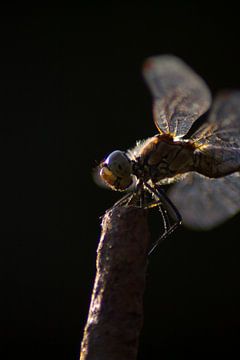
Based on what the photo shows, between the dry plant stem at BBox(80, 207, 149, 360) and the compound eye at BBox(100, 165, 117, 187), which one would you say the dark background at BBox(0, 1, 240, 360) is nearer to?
the compound eye at BBox(100, 165, 117, 187)

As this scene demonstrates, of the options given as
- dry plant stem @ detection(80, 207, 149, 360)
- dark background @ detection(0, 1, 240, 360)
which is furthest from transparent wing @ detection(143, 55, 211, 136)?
dark background @ detection(0, 1, 240, 360)

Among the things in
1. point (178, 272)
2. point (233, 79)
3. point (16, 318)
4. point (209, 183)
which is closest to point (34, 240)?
point (16, 318)

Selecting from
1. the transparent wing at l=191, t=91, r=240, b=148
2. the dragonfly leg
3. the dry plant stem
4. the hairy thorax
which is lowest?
the dry plant stem

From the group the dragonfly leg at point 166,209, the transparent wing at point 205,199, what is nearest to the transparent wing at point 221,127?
the transparent wing at point 205,199

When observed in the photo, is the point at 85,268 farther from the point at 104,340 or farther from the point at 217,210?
the point at 104,340

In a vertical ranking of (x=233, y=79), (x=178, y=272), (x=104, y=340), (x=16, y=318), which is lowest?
(x=104, y=340)

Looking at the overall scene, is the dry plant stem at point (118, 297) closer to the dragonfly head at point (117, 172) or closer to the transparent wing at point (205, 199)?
the dragonfly head at point (117, 172)
